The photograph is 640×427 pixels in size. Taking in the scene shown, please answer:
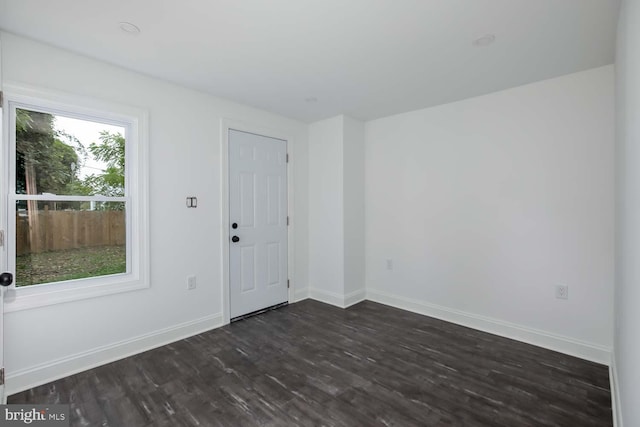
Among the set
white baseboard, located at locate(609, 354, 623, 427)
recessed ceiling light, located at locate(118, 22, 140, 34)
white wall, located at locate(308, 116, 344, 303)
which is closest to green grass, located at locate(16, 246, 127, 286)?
recessed ceiling light, located at locate(118, 22, 140, 34)

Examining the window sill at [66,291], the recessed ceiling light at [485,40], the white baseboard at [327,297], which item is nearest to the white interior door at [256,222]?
the white baseboard at [327,297]

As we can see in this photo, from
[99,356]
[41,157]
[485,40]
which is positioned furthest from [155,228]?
[485,40]

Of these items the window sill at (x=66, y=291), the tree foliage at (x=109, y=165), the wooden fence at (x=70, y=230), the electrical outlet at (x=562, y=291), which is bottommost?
the electrical outlet at (x=562, y=291)

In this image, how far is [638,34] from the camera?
3.88ft

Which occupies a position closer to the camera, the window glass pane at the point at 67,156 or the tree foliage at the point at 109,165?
the window glass pane at the point at 67,156

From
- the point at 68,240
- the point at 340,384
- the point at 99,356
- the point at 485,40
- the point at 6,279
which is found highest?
the point at 485,40

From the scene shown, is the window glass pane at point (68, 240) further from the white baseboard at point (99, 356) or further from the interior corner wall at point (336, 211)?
Result: the interior corner wall at point (336, 211)

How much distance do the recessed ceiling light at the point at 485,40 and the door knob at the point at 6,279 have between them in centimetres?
358

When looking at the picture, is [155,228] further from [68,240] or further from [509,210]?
[509,210]

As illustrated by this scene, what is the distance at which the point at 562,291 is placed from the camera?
8.98 feet

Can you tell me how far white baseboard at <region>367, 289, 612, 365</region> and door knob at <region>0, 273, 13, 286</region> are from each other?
3.59m

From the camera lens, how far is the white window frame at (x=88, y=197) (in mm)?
2141

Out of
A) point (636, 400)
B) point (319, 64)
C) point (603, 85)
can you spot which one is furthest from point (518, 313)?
point (319, 64)

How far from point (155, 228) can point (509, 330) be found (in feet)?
11.8
